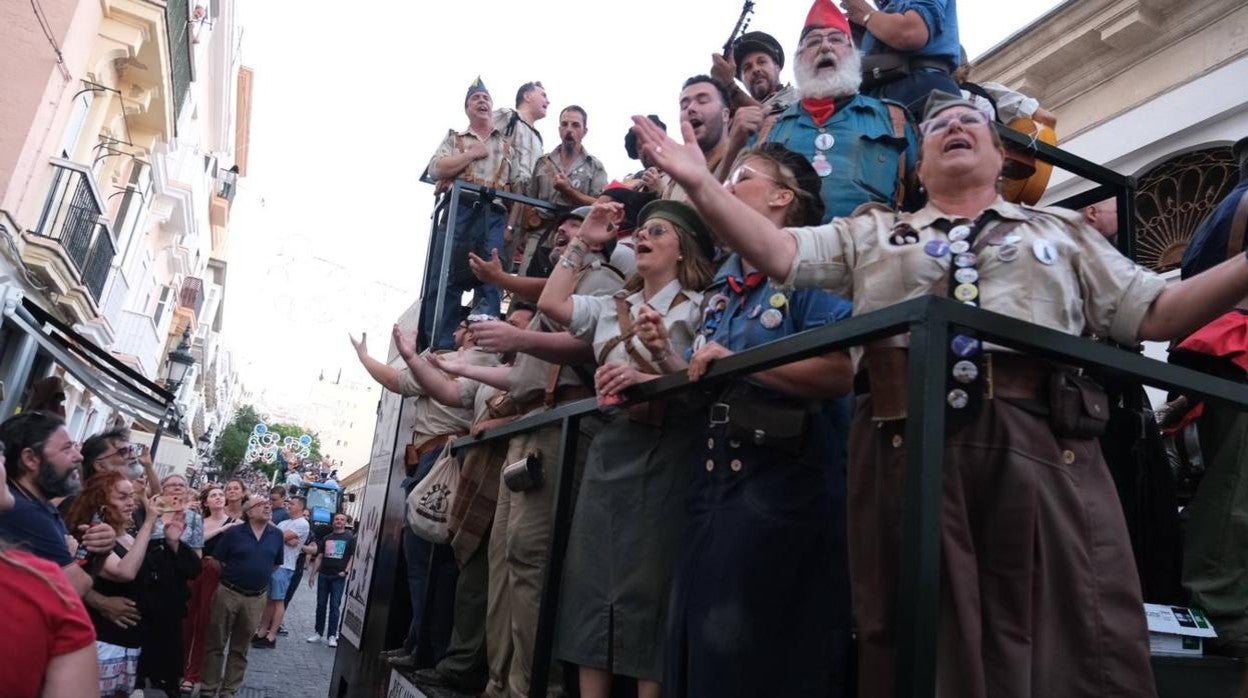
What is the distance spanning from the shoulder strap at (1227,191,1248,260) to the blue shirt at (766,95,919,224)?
107cm

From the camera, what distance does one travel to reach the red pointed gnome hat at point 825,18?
3533 millimetres

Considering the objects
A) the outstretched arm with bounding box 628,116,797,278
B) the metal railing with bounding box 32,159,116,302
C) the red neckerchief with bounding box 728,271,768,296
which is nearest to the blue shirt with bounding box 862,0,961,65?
the red neckerchief with bounding box 728,271,768,296

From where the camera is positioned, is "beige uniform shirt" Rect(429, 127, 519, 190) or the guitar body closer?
the guitar body

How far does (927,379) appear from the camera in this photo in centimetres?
163

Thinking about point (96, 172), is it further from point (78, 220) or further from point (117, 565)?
point (117, 565)

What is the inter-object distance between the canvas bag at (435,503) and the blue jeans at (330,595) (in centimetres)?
913

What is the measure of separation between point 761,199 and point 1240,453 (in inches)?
68.5

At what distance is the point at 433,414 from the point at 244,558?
16.1ft

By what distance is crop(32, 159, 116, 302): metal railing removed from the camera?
15.6 m

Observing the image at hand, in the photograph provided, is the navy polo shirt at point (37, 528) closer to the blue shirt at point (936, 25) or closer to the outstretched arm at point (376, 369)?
the outstretched arm at point (376, 369)

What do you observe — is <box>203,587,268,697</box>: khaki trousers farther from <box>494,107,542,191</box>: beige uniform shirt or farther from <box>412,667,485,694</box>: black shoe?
<box>412,667,485,694</box>: black shoe

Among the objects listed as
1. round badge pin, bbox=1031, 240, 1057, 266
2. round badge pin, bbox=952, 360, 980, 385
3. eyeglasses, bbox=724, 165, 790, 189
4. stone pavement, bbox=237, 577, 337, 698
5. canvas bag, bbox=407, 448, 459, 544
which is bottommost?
stone pavement, bbox=237, 577, 337, 698

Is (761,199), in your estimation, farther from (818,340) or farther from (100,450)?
(100,450)

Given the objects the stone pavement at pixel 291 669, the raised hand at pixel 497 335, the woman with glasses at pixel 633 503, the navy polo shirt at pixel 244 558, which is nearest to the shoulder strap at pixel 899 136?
the woman with glasses at pixel 633 503
